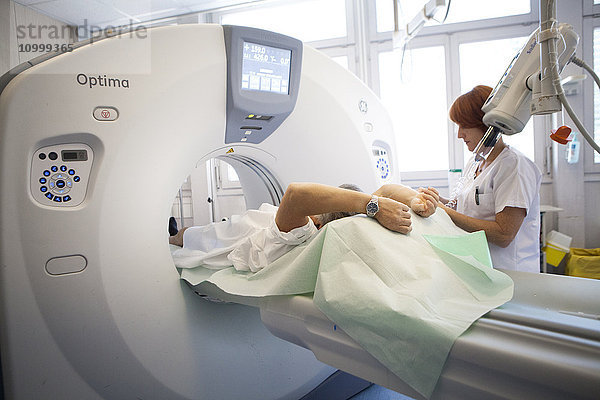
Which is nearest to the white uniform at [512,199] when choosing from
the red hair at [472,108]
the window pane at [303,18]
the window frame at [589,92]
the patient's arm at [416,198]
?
the red hair at [472,108]

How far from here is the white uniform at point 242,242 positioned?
1.16 m

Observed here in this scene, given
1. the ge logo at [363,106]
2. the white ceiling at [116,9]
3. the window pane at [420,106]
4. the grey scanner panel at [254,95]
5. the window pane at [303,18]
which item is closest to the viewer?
the grey scanner panel at [254,95]

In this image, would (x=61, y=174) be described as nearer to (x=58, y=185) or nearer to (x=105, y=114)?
(x=58, y=185)

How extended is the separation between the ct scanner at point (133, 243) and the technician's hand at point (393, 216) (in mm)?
285

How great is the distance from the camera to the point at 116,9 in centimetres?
312

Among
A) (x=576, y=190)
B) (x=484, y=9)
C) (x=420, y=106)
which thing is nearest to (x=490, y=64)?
(x=484, y=9)

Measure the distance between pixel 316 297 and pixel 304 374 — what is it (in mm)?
755

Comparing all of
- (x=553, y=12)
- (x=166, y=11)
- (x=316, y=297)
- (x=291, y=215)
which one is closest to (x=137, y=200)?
(x=291, y=215)

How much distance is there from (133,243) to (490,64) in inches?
133

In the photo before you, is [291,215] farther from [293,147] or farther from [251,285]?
[293,147]

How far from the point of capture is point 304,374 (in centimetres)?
146

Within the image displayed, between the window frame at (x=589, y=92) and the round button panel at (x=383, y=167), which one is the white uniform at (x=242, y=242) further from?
the window frame at (x=589, y=92)

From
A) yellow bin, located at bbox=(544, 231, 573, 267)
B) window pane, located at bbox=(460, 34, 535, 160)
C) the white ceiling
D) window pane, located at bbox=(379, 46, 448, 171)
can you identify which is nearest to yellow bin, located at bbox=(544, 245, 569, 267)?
yellow bin, located at bbox=(544, 231, 573, 267)

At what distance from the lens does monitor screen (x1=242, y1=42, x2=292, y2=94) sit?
1.34 meters
